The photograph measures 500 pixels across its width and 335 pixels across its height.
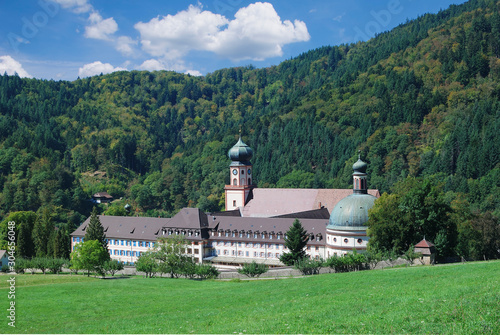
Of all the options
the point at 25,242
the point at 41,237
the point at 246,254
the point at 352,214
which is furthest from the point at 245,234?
the point at 25,242

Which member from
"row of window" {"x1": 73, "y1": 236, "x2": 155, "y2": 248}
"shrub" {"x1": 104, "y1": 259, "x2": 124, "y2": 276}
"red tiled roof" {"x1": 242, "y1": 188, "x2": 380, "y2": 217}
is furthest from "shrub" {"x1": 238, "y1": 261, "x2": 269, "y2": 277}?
"red tiled roof" {"x1": 242, "y1": 188, "x2": 380, "y2": 217}

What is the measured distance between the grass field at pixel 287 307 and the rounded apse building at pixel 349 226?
30229mm

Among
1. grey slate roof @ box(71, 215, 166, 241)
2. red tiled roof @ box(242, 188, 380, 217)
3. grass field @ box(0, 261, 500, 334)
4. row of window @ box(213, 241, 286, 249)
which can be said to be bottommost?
grass field @ box(0, 261, 500, 334)

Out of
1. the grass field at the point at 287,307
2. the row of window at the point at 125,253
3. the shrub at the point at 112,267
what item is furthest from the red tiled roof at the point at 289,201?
the grass field at the point at 287,307

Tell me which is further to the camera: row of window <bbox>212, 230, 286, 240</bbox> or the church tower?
the church tower

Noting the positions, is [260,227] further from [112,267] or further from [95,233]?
[112,267]

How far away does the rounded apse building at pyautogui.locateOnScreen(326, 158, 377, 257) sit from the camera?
2908 inches

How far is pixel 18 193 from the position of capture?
170m

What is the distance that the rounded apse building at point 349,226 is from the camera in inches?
2908

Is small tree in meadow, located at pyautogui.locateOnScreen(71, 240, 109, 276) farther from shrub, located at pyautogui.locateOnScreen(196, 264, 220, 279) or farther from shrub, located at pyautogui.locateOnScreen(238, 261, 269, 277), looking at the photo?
shrub, located at pyautogui.locateOnScreen(238, 261, 269, 277)

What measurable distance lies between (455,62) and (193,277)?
517ft

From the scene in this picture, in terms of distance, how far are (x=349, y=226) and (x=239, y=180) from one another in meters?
36.7

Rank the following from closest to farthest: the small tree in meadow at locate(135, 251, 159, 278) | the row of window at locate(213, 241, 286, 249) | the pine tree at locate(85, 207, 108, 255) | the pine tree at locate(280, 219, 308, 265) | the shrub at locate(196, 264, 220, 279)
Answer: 1. the shrub at locate(196, 264, 220, 279)
2. the small tree in meadow at locate(135, 251, 159, 278)
3. the pine tree at locate(280, 219, 308, 265)
4. the pine tree at locate(85, 207, 108, 255)
5. the row of window at locate(213, 241, 286, 249)

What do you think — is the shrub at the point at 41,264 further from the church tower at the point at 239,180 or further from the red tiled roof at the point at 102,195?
the red tiled roof at the point at 102,195
